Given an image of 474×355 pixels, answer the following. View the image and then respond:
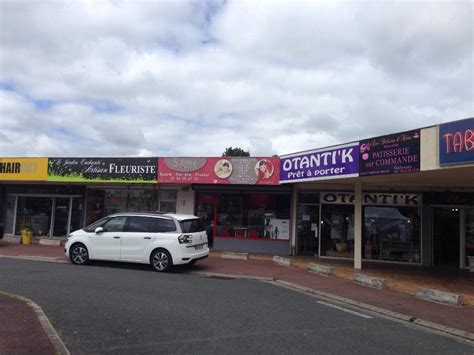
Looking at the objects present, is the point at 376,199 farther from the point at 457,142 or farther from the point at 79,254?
the point at 79,254

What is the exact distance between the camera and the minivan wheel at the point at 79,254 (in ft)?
45.3

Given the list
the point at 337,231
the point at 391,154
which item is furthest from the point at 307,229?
the point at 391,154

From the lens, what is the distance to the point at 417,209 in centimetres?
1755

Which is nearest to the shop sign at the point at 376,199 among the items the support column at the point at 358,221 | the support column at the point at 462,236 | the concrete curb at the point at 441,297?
the support column at the point at 462,236

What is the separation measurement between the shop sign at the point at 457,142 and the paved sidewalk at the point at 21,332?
8.85 meters

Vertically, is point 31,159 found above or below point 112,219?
above

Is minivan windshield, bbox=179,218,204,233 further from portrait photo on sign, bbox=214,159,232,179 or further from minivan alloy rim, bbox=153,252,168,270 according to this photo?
portrait photo on sign, bbox=214,159,232,179

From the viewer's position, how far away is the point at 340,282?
12297mm

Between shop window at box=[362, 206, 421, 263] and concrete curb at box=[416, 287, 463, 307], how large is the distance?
7.34 meters

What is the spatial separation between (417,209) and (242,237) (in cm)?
717

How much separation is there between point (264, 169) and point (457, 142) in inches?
342

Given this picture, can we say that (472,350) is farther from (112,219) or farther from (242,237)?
(242,237)

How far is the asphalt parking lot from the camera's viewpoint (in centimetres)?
610

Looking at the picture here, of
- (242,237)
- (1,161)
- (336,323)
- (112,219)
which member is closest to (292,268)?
(242,237)
